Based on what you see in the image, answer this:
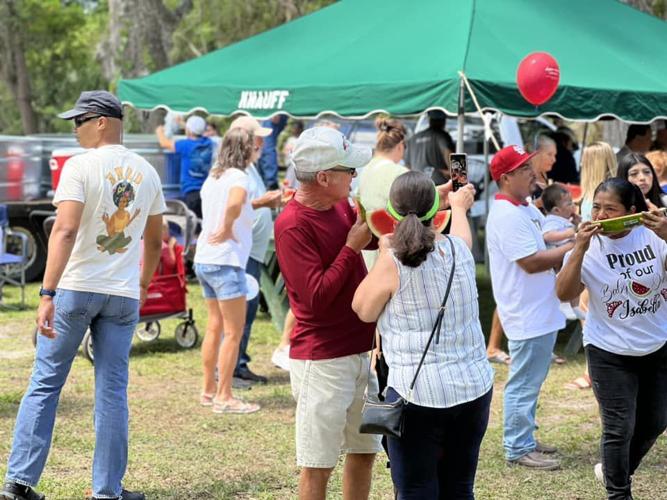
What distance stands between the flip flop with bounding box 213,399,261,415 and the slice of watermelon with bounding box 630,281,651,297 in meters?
2.98

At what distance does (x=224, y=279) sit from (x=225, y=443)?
1.08 meters

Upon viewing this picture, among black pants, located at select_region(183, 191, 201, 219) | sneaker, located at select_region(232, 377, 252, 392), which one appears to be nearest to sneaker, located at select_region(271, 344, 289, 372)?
sneaker, located at select_region(232, 377, 252, 392)

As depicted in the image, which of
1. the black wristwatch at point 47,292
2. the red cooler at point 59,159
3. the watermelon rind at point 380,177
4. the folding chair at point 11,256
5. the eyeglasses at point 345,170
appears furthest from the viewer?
the red cooler at point 59,159

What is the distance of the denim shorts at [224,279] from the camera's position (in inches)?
261

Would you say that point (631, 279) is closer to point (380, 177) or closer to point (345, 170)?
point (345, 170)

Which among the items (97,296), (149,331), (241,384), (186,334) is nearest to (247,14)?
(149,331)

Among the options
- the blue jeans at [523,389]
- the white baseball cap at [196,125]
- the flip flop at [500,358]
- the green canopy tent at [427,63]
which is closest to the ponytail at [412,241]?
the blue jeans at [523,389]

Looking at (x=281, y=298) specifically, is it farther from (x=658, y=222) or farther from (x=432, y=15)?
(x=658, y=222)

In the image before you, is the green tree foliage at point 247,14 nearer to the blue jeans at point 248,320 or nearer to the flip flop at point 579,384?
the blue jeans at point 248,320

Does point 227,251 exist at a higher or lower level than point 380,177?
lower

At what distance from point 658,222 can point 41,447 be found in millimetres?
2794

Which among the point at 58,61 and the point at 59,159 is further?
the point at 58,61

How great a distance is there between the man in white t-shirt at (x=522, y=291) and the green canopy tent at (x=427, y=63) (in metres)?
2.60

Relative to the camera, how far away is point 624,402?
450 cm
